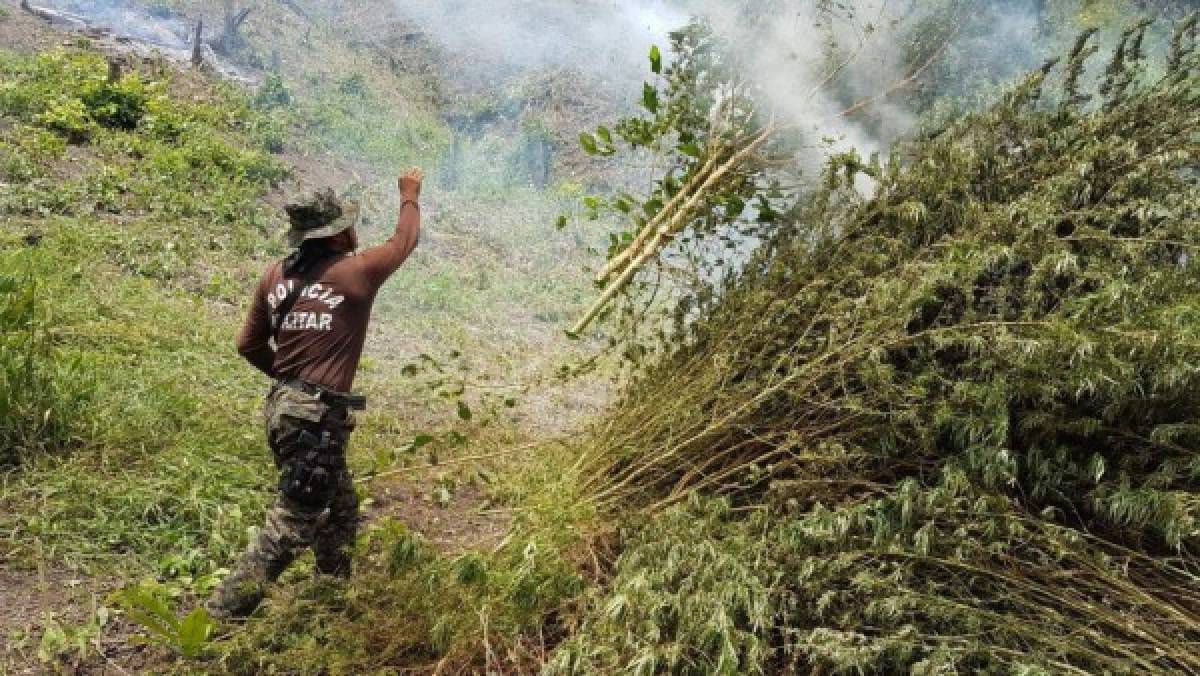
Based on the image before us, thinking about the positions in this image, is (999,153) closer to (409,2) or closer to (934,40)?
(934,40)

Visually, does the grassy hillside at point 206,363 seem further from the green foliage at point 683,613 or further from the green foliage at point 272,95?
the green foliage at point 683,613

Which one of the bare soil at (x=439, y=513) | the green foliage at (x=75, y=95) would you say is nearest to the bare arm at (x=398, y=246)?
the bare soil at (x=439, y=513)

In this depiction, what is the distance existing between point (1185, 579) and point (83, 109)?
439 inches

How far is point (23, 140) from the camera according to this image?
8375 millimetres

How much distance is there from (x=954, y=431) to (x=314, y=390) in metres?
2.26

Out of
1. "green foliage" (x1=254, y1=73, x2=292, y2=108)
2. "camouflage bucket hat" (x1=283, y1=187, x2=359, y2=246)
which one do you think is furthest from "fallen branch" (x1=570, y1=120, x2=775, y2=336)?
"green foliage" (x1=254, y1=73, x2=292, y2=108)

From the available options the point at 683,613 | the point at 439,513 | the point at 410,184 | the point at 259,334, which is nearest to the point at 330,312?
the point at 259,334

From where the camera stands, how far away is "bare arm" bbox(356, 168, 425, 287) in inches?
122

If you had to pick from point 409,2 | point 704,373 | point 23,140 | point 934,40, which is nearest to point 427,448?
point 704,373

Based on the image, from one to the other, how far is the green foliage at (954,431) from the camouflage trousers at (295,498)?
1.04m

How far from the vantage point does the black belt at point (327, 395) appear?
3021mm

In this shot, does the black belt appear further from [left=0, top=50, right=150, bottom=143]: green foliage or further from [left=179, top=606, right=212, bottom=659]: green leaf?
[left=0, top=50, right=150, bottom=143]: green foliage

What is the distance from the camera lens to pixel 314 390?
3023 millimetres

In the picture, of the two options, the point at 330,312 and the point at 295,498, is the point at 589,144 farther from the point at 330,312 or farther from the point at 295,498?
the point at 295,498
